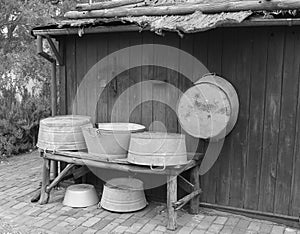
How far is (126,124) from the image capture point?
421cm

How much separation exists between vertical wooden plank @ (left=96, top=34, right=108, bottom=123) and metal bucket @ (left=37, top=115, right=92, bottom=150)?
16.4 inches

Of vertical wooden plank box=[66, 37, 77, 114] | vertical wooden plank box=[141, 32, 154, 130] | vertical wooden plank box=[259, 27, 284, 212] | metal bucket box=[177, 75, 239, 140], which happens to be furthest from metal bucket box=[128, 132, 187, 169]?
vertical wooden plank box=[66, 37, 77, 114]

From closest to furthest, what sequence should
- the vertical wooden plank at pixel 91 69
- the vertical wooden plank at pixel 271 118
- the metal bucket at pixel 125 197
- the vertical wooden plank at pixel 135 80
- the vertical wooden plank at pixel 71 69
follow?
the vertical wooden plank at pixel 271 118 < the metal bucket at pixel 125 197 < the vertical wooden plank at pixel 135 80 < the vertical wooden plank at pixel 91 69 < the vertical wooden plank at pixel 71 69

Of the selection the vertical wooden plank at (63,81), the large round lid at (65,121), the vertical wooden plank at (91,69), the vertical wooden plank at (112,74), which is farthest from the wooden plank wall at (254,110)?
the vertical wooden plank at (63,81)

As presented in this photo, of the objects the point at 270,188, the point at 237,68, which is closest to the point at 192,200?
the point at 270,188

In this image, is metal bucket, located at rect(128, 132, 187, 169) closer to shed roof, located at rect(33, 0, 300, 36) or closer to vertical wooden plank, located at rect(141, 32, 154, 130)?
vertical wooden plank, located at rect(141, 32, 154, 130)

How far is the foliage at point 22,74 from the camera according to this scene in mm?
6441

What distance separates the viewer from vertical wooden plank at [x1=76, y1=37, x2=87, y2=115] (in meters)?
4.50

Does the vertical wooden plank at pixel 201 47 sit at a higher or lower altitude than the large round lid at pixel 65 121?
higher

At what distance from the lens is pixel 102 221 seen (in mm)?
3654

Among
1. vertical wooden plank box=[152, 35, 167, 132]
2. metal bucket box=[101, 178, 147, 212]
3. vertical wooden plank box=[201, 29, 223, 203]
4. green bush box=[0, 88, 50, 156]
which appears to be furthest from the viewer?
green bush box=[0, 88, 50, 156]

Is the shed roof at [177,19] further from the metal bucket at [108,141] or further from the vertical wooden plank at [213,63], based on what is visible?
the metal bucket at [108,141]

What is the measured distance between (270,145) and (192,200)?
103cm

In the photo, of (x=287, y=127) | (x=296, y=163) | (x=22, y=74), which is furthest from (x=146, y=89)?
(x=22, y=74)
